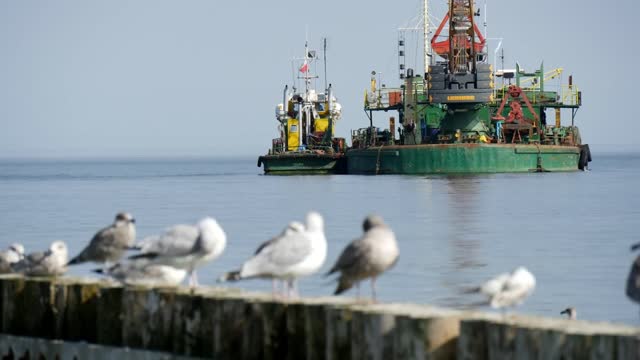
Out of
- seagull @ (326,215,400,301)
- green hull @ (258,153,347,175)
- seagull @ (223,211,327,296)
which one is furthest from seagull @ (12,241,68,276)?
green hull @ (258,153,347,175)

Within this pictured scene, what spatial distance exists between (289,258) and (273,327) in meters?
0.84

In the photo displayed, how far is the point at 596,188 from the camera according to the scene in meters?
105

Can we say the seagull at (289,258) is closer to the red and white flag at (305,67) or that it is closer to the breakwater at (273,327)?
the breakwater at (273,327)

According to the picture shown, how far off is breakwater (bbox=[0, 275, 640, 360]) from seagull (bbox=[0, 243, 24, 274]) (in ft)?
2.47

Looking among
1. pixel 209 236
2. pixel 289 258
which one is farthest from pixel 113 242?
pixel 289 258

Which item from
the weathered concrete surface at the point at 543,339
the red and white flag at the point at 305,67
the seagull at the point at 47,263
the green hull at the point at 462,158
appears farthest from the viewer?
the red and white flag at the point at 305,67

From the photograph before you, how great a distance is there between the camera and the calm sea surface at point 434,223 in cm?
3200

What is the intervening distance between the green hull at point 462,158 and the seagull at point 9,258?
3577 inches

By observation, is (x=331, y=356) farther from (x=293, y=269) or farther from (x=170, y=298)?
(x=170, y=298)

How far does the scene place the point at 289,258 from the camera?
17.2m

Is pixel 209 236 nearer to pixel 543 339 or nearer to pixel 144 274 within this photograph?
pixel 144 274

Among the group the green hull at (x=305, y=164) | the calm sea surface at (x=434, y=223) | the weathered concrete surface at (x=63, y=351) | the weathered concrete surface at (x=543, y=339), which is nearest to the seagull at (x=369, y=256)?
the weathered concrete surface at (x=543, y=339)

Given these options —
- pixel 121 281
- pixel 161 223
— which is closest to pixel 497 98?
pixel 161 223

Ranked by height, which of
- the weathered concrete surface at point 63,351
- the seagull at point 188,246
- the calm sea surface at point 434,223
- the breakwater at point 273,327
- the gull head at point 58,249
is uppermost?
the seagull at point 188,246
